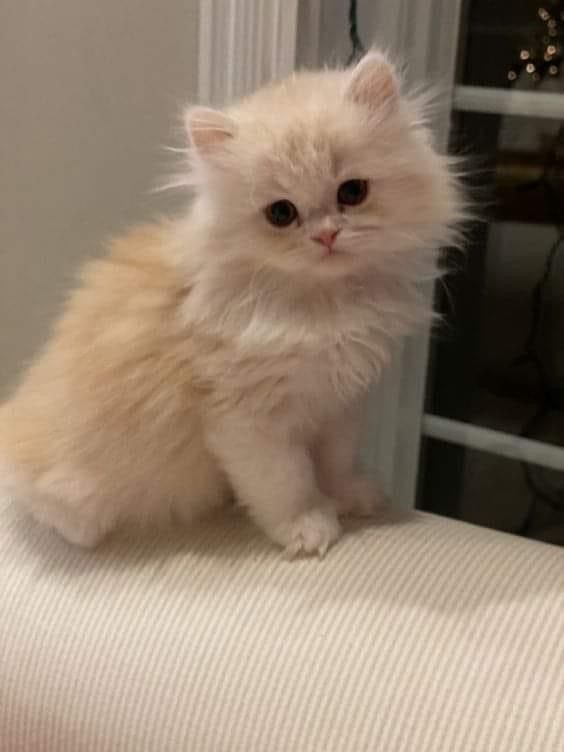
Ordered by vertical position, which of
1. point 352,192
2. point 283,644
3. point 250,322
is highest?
point 352,192

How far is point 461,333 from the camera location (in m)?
1.42

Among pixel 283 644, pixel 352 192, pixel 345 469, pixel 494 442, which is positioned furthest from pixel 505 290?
pixel 283 644

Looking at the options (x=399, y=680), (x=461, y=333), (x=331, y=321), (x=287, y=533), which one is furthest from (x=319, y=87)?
(x=461, y=333)

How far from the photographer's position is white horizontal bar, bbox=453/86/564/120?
48.8 inches

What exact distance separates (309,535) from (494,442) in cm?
61

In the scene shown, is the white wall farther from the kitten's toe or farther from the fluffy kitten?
the kitten's toe

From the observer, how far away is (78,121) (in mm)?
1312

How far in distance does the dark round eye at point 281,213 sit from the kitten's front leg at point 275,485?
18 cm

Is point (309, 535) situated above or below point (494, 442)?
above

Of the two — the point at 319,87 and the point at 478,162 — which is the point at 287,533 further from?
the point at 478,162

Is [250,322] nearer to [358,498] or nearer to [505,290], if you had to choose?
[358,498]

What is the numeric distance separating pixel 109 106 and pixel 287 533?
2.16ft

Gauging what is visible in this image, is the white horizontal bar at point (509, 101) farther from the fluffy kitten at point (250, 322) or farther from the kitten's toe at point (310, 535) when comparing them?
the kitten's toe at point (310, 535)

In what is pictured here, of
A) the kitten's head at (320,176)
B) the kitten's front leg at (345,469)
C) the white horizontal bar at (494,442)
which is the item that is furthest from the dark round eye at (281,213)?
the white horizontal bar at (494,442)
